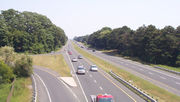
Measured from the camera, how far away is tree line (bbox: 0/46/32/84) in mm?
32456

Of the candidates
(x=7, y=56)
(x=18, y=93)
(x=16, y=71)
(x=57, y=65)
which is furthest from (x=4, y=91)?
(x=57, y=65)

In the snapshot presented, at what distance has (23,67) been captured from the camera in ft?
116

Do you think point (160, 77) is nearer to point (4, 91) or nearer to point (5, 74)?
point (4, 91)

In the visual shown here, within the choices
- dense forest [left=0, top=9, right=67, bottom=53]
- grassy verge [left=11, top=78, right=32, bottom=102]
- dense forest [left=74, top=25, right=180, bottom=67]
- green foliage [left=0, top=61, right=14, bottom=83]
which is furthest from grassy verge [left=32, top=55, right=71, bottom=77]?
dense forest [left=74, top=25, right=180, bottom=67]

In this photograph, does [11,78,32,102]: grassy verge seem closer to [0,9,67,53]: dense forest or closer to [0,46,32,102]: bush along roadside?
[0,46,32,102]: bush along roadside

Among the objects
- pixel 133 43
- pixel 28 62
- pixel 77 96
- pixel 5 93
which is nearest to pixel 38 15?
pixel 133 43

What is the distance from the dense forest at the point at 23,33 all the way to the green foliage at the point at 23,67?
138ft

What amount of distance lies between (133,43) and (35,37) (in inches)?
1752

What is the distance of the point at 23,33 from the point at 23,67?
49.3 metres

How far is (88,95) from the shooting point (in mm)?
21234

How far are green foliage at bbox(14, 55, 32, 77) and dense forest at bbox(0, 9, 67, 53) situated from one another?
138ft

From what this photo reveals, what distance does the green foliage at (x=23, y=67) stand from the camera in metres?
35.3

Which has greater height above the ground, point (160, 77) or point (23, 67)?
point (23, 67)

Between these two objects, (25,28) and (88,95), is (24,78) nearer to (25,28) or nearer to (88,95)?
(88,95)
